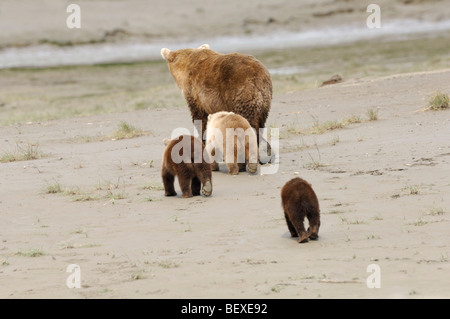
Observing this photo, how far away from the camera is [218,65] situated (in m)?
11.4

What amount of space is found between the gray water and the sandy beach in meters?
16.4

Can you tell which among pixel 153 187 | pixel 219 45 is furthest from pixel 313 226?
pixel 219 45

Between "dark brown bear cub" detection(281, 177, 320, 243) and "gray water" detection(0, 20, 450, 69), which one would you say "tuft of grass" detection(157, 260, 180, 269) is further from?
"gray water" detection(0, 20, 450, 69)

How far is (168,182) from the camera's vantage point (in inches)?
388

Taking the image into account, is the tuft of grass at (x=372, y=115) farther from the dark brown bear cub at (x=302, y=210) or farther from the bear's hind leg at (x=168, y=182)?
the dark brown bear cub at (x=302, y=210)

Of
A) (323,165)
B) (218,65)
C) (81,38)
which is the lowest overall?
(323,165)

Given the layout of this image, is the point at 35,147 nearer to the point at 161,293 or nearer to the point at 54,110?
the point at 161,293

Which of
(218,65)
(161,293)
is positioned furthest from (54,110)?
(161,293)

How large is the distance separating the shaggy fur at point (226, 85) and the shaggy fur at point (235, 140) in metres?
0.47

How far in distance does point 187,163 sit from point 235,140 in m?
1.05

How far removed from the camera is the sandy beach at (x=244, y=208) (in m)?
6.65

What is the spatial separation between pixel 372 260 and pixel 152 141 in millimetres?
7410

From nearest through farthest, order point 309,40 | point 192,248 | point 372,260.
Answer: point 372,260, point 192,248, point 309,40

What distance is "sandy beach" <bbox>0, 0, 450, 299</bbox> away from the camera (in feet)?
21.8
